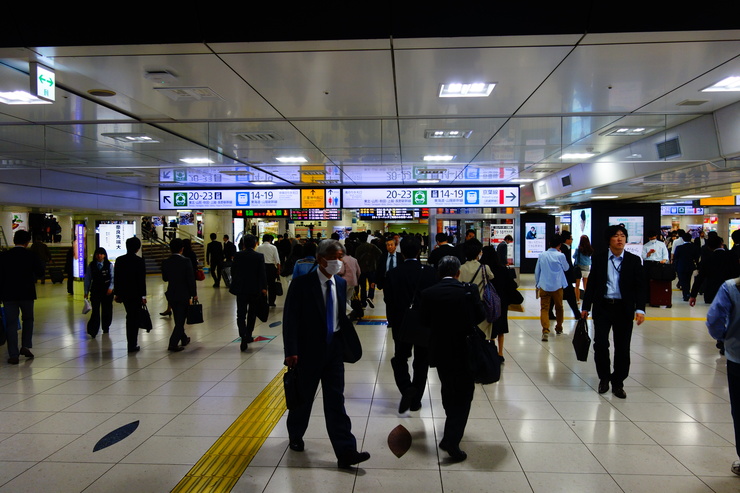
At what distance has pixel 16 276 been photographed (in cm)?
603

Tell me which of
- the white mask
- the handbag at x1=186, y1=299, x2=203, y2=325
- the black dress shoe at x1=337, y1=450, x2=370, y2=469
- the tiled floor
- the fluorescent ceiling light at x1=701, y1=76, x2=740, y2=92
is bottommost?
the tiled floor

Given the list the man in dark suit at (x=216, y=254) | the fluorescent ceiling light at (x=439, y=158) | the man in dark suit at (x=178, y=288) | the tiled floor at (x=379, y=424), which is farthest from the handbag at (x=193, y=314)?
the man in dark suit at (x=216, y=254)

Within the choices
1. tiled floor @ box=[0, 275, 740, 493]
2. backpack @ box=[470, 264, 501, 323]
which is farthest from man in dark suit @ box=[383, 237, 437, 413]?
backpack @ box=[470, 264, 501, 323]

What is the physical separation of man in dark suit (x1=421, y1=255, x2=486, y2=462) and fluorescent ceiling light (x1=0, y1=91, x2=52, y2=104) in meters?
4.78

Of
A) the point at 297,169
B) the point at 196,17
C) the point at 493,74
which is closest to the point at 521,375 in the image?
the point at 493,74

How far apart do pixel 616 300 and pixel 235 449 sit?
3702 millimetres

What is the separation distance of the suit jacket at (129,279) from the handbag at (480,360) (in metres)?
5.12

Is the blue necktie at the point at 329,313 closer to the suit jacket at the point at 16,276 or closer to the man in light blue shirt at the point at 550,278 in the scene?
the man in light blue shirt at the point at 550,278

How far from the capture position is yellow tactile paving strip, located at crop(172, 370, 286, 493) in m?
2.99

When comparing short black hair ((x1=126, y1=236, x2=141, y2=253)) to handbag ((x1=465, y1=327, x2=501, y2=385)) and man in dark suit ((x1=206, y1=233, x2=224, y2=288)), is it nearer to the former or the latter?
handbag ((x1=465, y1=327, x2=501, y2=385))

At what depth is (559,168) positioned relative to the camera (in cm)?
1145

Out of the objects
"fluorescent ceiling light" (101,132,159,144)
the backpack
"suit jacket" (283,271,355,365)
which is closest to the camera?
"suit jacket" (283,271,355,365)

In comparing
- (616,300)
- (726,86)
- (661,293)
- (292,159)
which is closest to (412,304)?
(616,300)

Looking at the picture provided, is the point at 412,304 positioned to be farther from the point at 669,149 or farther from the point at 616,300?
the point at 669,149
